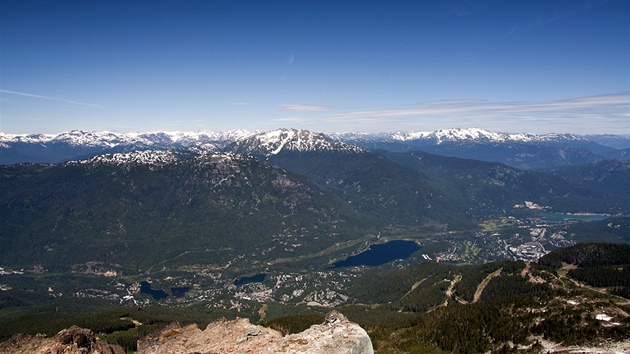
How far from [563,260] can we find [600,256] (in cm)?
1399

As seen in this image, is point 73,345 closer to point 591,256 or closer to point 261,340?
point 261,340

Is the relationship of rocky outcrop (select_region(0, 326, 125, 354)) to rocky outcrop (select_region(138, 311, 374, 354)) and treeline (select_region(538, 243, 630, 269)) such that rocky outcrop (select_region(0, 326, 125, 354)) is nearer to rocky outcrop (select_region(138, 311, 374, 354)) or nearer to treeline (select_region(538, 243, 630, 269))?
rocky outcrop (select_region(138, 311, 374, 354))

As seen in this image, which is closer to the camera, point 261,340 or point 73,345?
point 261,340

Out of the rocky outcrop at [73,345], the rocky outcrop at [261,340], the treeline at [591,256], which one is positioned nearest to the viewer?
the rocky outcrop at [261,340]

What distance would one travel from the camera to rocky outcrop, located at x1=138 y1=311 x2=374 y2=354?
41.1 meters

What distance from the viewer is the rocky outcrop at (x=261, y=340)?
41062 millimetres

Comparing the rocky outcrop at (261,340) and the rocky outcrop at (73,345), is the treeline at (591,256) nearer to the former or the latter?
the rocky outcrop at (261,340)

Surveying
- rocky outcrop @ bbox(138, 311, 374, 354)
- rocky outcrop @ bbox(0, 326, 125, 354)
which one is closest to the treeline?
rocky outcrop @ bbox(138, 311, 374, 354)

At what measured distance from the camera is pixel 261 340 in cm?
4919

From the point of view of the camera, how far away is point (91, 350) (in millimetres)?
52031

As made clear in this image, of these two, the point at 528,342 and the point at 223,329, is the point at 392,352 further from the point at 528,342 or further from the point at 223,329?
the point at 223,329

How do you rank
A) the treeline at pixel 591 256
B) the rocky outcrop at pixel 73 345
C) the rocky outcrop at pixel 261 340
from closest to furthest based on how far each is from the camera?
1. the rocky outcrop at pixel 261 340
2. the rocky outcrop at pixel 73 345
3. the treeline at pixel 591 256

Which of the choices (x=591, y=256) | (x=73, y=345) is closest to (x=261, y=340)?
(x=73, y=345)

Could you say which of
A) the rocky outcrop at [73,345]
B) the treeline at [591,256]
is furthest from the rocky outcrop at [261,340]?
the treeline at [591,256]
